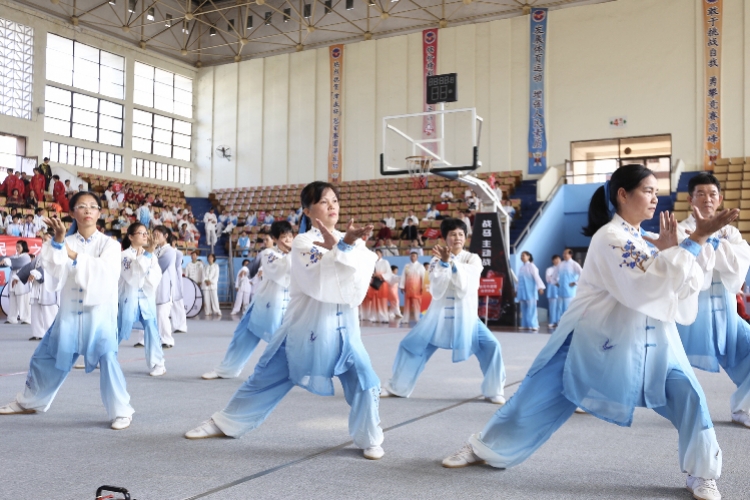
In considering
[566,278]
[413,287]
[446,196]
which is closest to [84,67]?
[446,196]

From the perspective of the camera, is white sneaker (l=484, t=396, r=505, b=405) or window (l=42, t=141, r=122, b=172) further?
window (l=42, t=141, r=122, b=172)

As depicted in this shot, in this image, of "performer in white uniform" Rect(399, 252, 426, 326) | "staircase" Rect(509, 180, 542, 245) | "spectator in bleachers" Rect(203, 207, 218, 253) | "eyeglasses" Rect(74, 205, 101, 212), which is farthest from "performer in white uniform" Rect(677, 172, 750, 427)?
"spectator in bleachers" Rect(203, 207, 218, 253)

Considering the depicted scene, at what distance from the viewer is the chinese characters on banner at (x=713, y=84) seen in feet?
57.4

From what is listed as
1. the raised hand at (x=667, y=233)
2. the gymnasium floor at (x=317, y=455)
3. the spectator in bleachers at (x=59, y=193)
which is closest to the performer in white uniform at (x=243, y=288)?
the spectator in bleachers at (x=59, y=193)

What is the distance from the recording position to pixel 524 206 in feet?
59.9

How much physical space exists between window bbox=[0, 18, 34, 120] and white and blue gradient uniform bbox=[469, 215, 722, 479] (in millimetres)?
20172

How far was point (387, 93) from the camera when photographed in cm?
2189

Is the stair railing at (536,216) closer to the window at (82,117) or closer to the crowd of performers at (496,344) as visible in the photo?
the crowd of performers at (496,344)

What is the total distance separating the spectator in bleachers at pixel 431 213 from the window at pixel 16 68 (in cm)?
1171

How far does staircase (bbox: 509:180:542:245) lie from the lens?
17.5 metres

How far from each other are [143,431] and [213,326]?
876cm

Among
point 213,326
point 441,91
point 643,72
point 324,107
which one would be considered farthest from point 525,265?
point 324,107

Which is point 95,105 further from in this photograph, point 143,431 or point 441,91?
point 143,431

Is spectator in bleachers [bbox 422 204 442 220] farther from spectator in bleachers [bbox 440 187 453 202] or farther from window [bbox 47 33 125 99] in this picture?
window [bbox 47 33 125 99]
